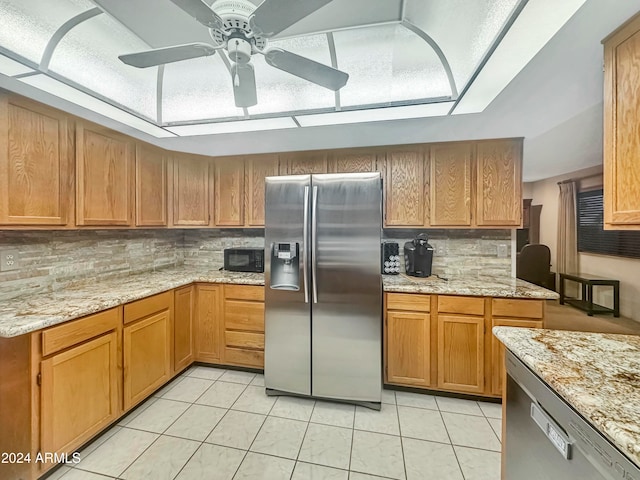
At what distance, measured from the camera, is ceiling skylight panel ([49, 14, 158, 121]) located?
1.44 metres

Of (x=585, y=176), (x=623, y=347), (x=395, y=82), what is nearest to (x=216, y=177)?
(x=395, y=82)

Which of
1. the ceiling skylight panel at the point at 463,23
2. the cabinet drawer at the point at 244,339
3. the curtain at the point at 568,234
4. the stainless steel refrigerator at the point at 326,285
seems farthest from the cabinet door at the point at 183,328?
the curtain at the point at 568,234

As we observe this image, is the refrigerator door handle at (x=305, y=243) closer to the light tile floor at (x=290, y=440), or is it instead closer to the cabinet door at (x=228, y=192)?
the light tile floor at (x=290, y=440)

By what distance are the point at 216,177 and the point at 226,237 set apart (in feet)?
2.39

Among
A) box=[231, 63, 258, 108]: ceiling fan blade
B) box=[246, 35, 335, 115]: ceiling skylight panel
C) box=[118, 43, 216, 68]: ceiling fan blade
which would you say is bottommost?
box=[231, 63, 258, 108]: ceiling fan blade

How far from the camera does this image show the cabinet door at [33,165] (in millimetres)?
1578

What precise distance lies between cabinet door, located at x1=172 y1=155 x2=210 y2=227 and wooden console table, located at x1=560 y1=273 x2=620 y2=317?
18.3 ft

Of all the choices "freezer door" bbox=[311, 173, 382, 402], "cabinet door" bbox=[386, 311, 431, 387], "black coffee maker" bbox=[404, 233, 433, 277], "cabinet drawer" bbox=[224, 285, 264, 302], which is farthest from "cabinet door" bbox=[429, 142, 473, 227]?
"cabinet drawer" bbox=[224, 285, 264, 302]

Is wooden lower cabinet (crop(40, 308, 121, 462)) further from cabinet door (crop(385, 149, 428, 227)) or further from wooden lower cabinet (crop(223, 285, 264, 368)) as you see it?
cabinet door (crop(385, 149, 428, 227))

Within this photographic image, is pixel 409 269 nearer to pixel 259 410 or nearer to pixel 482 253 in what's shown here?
pixel 482 253

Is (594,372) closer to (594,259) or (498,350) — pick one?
(498,350)

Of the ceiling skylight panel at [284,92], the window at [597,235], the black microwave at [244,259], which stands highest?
the ceiling skylight panel at [284,92]

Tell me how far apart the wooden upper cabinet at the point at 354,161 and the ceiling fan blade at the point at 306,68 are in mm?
1408

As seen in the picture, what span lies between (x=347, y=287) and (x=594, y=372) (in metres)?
1.42
